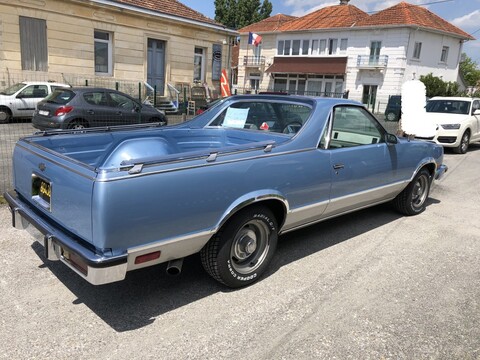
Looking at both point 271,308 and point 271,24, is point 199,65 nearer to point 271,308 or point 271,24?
point 271,308

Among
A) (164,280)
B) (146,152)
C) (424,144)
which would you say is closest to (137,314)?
(164,280)

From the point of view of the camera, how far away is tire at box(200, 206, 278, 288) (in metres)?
3.53

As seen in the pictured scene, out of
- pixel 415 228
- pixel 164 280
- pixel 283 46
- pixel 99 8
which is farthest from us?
pixel 283 46

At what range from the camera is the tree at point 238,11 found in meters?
57.8

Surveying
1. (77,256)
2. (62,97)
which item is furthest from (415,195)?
(62,97)

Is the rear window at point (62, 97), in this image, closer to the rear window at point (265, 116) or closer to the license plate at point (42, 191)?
the rear window at point (265, 116)

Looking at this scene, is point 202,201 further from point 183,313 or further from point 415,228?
point 415,228

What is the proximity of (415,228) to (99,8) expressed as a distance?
56.2 ft

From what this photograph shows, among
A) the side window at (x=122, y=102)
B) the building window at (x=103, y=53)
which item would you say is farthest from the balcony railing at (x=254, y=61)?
the side window at (x=122, y=102)

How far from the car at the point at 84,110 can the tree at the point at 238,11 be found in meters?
48.4

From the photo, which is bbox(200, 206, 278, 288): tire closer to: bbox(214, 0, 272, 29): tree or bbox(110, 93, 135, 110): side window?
bbox(110, 93, 135, 110): side window

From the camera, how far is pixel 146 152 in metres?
3.96

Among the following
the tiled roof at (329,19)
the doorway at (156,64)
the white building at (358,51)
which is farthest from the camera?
the tiled roof at (329,19)

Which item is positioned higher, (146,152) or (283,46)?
(283,46)
